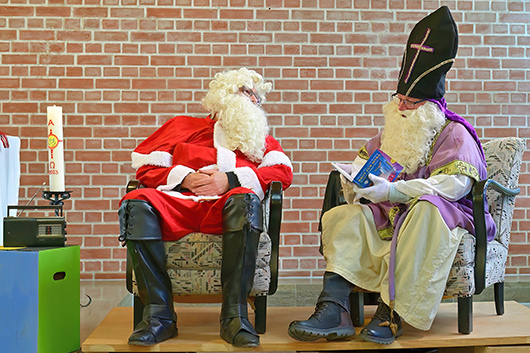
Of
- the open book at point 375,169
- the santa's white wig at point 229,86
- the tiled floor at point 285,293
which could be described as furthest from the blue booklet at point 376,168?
the tiled floor at point 285,293

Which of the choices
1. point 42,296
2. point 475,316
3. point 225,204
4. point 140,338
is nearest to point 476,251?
point 475,316

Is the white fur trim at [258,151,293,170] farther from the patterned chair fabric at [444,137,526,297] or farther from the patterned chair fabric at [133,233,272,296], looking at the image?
the patterned chair fabric at [444,137,526,297]

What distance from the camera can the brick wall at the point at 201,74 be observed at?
4.12 m

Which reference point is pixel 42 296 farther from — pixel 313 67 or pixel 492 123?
pixel 492 123

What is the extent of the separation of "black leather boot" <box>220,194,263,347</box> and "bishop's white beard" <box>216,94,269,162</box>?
633 mm

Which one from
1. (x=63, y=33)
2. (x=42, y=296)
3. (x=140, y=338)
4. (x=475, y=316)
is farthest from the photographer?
(x=63, y=33)

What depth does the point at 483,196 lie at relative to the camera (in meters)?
2.39

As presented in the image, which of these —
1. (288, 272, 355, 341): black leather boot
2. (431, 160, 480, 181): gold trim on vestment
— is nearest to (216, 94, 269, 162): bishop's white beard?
(288, 272, 355, 341): black leather boot

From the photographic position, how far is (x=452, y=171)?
2449 mm

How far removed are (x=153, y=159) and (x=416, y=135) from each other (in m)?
1.26

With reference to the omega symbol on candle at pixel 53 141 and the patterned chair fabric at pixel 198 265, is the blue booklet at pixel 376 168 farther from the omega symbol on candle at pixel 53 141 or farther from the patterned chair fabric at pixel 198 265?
the omega symbol on candle at pixel 53 141

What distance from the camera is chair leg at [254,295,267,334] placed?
8.07 ft

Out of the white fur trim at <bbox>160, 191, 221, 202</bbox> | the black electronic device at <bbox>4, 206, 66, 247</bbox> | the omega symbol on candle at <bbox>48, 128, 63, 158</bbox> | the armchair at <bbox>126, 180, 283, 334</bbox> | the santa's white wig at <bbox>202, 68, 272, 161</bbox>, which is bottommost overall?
the armchair at <bbox>126, 180, 283, 334</bbox>

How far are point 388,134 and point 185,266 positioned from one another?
111cm
